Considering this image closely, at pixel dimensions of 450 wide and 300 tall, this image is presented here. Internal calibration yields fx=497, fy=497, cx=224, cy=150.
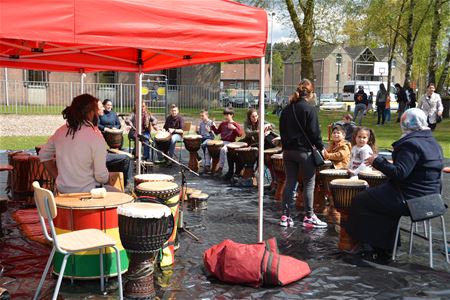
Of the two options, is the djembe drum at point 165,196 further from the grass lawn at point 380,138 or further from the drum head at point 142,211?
the grass lawn at point 380,138

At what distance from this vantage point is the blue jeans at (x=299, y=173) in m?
5.95

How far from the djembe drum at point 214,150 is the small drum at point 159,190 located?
5.17 meters

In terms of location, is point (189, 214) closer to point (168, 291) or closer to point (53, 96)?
point (168, 291)

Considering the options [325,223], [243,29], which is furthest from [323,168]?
[243,29]

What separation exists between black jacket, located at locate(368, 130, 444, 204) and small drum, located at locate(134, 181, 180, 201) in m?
1.98

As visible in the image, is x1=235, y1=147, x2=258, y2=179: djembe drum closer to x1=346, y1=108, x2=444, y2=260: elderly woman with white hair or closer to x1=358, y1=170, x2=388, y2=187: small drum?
x1=358, y1=170, x2=388, y2=187: small drum

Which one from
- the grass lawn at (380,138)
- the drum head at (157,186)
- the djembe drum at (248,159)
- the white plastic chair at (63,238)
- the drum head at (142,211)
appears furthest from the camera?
the grass lawn at (380,138)

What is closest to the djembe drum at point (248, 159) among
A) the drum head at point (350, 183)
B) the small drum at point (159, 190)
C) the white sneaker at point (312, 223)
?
the white sneaker at point (312, 223)

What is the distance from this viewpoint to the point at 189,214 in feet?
22.5

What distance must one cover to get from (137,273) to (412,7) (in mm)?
25618

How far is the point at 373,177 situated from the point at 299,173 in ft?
3.10

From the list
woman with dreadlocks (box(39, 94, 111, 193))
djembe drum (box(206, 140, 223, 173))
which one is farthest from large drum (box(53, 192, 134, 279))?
djembe drum (box(206, 140, 223, 173))

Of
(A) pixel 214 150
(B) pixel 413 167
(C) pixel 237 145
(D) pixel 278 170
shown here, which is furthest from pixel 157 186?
(A) pixel 214 150

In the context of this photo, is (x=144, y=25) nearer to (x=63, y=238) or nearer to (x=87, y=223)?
(x=87, y=223)
